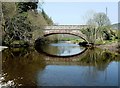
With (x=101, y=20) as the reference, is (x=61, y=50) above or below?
below

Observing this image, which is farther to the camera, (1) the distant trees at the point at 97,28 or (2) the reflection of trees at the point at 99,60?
(1) the distant trees at the point at 97,28

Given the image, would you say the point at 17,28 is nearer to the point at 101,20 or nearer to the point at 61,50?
the point at 61,50

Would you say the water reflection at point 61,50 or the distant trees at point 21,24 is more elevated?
the distant trees at point 21,24

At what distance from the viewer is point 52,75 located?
18.9 meters

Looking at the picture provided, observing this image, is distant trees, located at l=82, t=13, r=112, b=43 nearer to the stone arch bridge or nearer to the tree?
the tree

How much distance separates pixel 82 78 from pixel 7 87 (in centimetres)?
564

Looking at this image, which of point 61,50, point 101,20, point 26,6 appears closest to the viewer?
point 26,6

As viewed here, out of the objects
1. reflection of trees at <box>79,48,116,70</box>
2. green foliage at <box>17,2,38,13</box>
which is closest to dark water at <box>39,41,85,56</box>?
green foliage at <box>17,2,38,13</box>

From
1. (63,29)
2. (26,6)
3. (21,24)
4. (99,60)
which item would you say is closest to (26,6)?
(26,6)

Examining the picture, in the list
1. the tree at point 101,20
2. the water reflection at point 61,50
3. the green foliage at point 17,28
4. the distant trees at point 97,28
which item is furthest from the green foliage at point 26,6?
the tree at point 101,20

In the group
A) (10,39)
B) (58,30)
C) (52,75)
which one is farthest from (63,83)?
(58,30)

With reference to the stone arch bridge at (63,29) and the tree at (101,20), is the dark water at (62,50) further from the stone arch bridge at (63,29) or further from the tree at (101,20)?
the tree at (101,20)

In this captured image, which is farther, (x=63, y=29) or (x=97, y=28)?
(x=97, y=28)

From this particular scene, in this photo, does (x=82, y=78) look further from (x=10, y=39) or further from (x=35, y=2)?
(x=35, y=2)
